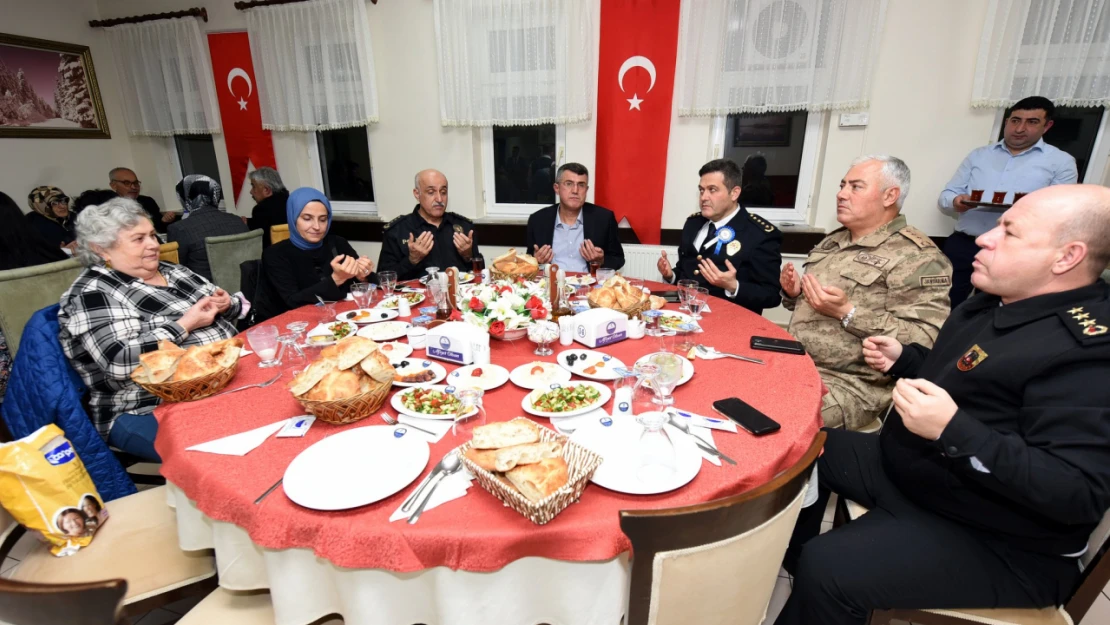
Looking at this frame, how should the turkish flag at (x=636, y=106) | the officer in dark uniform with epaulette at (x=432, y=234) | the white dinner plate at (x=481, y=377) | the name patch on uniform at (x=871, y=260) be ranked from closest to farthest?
the white dinner plate at (x=481, y=377) < the name patch on uniform at (x=871, y=260) < the officer in dark uniform with epaulette at (x=432, y=234) < the turkish flag at (x=636, y=106)

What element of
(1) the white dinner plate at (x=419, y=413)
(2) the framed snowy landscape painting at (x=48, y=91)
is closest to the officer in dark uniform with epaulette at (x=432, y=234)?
(1) the white dinner plate at (x=419, y=413)

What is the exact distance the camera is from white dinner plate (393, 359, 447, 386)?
165 cm

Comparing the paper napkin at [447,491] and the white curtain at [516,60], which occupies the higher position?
the white curtain at [516,60]

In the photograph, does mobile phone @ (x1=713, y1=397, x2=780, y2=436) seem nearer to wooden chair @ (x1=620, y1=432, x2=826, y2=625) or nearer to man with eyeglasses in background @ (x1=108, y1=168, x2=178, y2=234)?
wooden chair @ (x1=620, y1=432, x2=826, y2=625)

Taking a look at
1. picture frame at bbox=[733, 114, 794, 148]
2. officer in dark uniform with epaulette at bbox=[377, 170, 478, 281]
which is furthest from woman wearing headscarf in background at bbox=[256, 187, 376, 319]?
picture frame at bbox=[733, 114, 794, 148]

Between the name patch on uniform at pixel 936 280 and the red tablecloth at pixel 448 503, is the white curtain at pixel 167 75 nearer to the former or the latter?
the red tablecloth at pixel 448 503

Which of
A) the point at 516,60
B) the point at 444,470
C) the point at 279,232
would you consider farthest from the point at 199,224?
the point at 444,470

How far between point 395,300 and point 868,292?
2268mm

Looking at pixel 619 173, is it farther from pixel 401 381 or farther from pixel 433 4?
pixel 401 381

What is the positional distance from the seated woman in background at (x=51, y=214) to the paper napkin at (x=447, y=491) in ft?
16.5

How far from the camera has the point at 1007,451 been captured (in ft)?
3.79

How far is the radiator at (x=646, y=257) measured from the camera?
448 centimetres

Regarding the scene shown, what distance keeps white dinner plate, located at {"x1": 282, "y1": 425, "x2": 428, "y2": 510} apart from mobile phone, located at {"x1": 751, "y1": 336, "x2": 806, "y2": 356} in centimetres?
135

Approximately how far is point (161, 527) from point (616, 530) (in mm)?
1510
